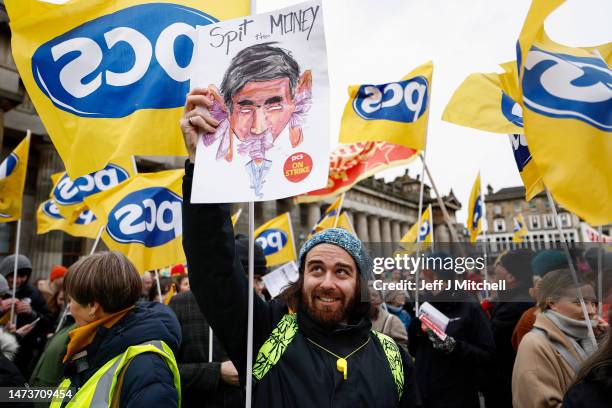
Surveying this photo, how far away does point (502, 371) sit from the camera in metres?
4.24

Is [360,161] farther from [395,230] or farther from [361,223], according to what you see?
[395,230]

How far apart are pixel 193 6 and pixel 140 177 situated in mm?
3228

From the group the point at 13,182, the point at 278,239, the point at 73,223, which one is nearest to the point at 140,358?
the point at 13,182

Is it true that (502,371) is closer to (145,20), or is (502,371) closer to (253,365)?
(253,365)

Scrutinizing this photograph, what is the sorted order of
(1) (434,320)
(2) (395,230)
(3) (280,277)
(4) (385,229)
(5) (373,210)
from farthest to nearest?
(2) (395,230) < (4) (385,229) < (5) (373,210) < (3) (280,277) < (1) (434,320)

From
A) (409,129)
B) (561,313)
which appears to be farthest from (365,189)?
(561,313)

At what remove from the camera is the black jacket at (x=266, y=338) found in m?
1.77

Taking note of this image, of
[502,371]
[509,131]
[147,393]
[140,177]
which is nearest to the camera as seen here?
[147,393]

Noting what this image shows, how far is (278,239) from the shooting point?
1017cm

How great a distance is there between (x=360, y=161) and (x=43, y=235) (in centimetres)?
1428

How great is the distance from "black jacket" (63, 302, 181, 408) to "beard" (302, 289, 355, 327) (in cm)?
72

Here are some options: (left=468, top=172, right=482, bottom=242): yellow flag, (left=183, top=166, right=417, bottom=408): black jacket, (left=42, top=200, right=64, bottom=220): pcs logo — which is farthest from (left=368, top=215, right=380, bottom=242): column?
(left=183, top=166, right=417, bottom=408): black jacket

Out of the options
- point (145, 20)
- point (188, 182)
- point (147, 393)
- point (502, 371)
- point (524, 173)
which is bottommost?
point (502, 371)

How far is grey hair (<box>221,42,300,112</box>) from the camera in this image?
6.41 feet
